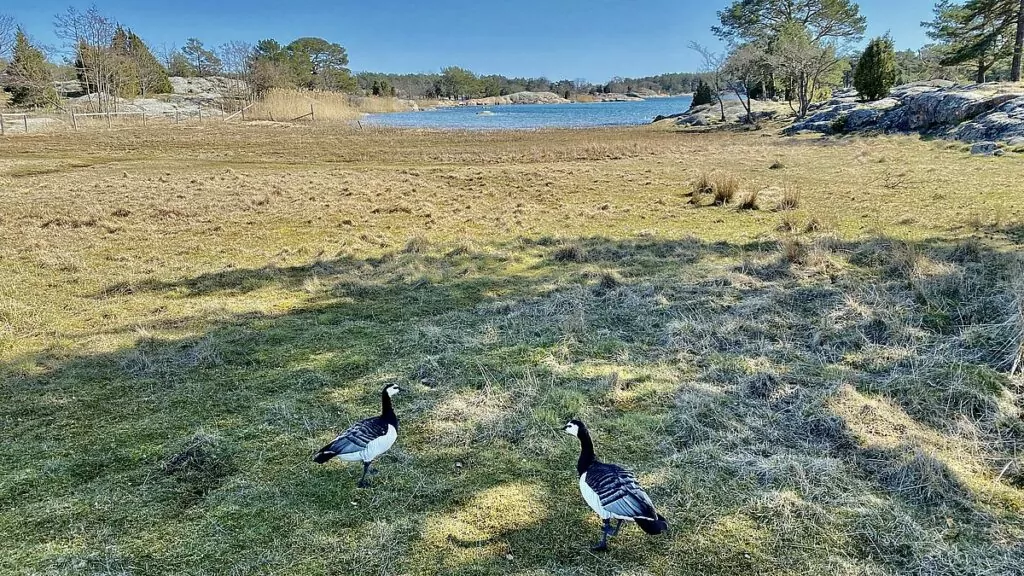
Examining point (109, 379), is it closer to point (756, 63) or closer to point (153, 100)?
point (756, 63)

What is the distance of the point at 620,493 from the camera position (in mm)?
2875

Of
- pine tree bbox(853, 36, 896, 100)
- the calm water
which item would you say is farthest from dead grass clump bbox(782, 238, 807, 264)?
the calm water

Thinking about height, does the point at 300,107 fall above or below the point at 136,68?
below

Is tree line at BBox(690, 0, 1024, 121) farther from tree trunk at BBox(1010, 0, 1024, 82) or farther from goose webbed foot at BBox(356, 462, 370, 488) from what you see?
goose webbed foot at BBox(356, 462, 370, 488)

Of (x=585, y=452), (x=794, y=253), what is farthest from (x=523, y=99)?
(x=585, y=452)

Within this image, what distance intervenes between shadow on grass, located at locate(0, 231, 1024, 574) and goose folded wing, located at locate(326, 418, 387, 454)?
1.03 feet

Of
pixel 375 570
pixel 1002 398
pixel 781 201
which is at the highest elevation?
pixel 781 201

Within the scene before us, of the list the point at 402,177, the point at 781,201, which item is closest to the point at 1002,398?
the point at 781,201

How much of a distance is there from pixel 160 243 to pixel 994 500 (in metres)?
11.1

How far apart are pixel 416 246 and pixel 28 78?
56.9 meters

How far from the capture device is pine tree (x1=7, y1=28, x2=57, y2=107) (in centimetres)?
4700

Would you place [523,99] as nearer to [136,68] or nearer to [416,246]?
[136,68]

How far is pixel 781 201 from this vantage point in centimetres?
1208

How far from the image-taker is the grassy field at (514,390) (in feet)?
10.0
